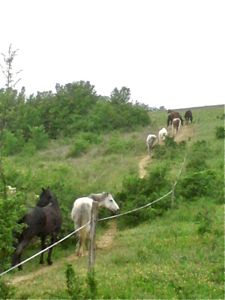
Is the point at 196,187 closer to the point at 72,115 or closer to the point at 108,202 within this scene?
the point at 108,202

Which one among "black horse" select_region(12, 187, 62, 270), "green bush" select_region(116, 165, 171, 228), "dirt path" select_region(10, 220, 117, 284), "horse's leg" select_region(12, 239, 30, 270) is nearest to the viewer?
"dirt path" select_region(10, 220, 117, 284)

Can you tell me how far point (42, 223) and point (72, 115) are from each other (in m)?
27.5

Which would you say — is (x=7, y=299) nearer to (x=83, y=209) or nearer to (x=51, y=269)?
(x=51, y=269)

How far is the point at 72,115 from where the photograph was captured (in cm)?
3822

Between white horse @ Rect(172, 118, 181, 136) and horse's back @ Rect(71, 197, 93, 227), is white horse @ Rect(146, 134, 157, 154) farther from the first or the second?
horse's back @ Rect(71, 197, 93, 227)

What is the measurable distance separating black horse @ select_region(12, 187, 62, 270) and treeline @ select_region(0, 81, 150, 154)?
2210 centimetres

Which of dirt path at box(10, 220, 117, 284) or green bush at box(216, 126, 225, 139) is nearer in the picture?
dirt path at box(10, 220, 117, 284)

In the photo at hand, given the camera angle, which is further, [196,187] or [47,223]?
[196,187]

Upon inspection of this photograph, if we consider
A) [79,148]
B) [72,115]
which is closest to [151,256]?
[79,148]

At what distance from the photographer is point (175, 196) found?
49.0 ft

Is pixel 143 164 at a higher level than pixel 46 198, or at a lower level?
lower

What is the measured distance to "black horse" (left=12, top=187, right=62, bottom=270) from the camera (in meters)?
10.5

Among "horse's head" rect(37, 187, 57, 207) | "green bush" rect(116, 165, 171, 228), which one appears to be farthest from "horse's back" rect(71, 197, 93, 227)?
"green bush" rect(116, 165, 171, 228)

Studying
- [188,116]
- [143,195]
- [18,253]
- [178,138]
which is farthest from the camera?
[188,116]
